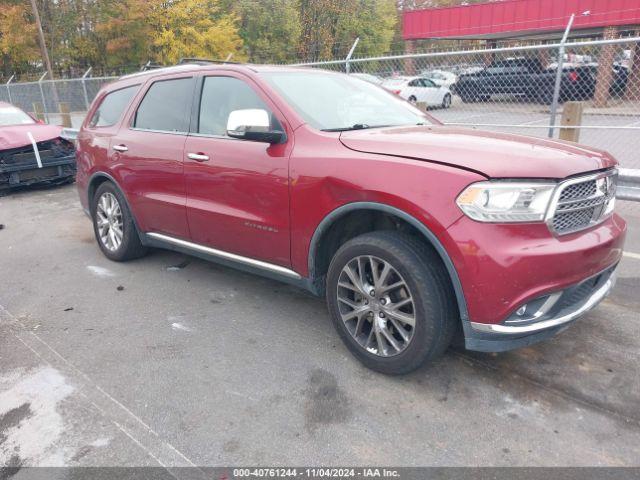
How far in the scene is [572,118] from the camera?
6.75 meters

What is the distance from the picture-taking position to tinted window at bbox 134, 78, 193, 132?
159 inches

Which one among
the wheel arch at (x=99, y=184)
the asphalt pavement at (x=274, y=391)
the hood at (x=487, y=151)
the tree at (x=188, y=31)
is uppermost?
the tree at (x=188, y=31)

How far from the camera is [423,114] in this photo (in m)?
4.07

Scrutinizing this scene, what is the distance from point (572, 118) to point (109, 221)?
5890 millimetres

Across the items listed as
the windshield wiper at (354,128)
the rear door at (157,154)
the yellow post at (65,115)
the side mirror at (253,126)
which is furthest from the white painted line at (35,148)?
the windshield wiper at (354,128)

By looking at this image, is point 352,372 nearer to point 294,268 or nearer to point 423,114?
point 294,268

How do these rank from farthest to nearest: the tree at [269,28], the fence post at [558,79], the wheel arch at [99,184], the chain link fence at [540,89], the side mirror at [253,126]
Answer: the tree at [269,28], the chain link fence at [540,89], the fence post at [558,79], the wheel arch at [99,184], the side mirror at [253,126]

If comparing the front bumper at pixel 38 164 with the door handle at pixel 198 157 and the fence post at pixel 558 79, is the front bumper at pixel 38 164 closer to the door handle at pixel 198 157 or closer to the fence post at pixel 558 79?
the door handle at pixel 198 157

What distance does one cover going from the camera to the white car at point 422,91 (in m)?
9.70

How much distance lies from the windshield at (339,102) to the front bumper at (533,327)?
5.11ft

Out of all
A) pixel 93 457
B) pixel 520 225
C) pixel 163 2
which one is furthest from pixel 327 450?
pixel 163 2

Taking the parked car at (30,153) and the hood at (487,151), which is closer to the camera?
the hood at (487,151)

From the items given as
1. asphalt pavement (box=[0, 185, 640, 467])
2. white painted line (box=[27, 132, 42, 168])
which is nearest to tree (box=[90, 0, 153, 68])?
white painted line (box=[27, 132, 42, 168])

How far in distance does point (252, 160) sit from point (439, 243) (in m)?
1.44
